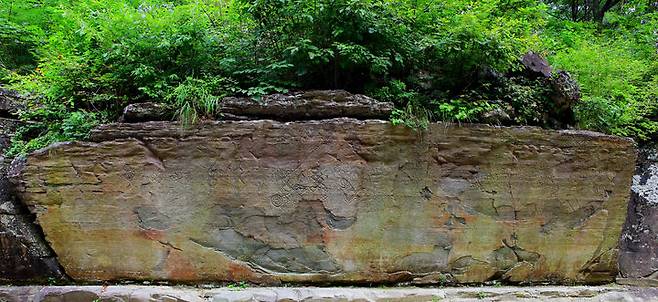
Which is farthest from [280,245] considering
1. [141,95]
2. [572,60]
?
[572,60]

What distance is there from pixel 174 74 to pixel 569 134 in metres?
4.23

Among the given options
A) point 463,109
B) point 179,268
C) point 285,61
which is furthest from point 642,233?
point 179,268

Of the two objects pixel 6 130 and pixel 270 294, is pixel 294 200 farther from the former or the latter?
pixel 6 130

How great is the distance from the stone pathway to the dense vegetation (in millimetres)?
1469

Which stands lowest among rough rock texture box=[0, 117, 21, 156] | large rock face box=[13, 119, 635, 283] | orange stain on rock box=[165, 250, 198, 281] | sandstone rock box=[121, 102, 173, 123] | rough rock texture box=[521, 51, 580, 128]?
orange stain on rock box=[165, 250, 198, 281]

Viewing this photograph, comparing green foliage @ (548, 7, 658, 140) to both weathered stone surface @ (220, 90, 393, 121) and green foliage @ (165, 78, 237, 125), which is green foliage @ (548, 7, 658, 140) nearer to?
weathered stone surface @ (220, 90, 393, 121)

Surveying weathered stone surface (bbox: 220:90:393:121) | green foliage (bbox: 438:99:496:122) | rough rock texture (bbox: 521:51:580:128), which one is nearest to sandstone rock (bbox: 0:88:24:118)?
weathered stone surface (bbox: 220:90:393:121)

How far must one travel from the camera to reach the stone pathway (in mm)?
4121

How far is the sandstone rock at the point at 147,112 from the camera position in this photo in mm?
4449

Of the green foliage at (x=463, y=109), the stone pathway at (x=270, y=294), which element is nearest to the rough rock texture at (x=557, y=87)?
the green foliage at (x=463, y=109)

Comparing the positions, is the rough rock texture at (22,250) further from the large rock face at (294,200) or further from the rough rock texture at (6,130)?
the rough rock texture at (6,130)

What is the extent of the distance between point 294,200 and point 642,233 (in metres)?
4.53

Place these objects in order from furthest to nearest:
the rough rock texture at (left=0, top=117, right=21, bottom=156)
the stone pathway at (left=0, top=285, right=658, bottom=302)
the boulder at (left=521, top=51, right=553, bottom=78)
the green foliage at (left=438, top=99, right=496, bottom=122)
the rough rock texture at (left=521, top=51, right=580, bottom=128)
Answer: the boulder at (left=521, top=51, right=553, bottom=78)
the rough rock texture at (left=521, top=51, right=580, bottom=128)
the rough rock texture at (left=0, top=117, right=21, bottom=156)
the green foliage at (left=438, top=99, right=496, bottom=122)
the stone pathway at (left=0, top=285, right=658, bottom=302)

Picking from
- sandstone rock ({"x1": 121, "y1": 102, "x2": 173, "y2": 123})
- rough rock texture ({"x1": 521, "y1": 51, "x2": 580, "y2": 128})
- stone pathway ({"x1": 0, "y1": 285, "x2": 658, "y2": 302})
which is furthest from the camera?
rough rock texture ({"x1": 521, "y1": 51, "x2": 580, "y2": 128})
